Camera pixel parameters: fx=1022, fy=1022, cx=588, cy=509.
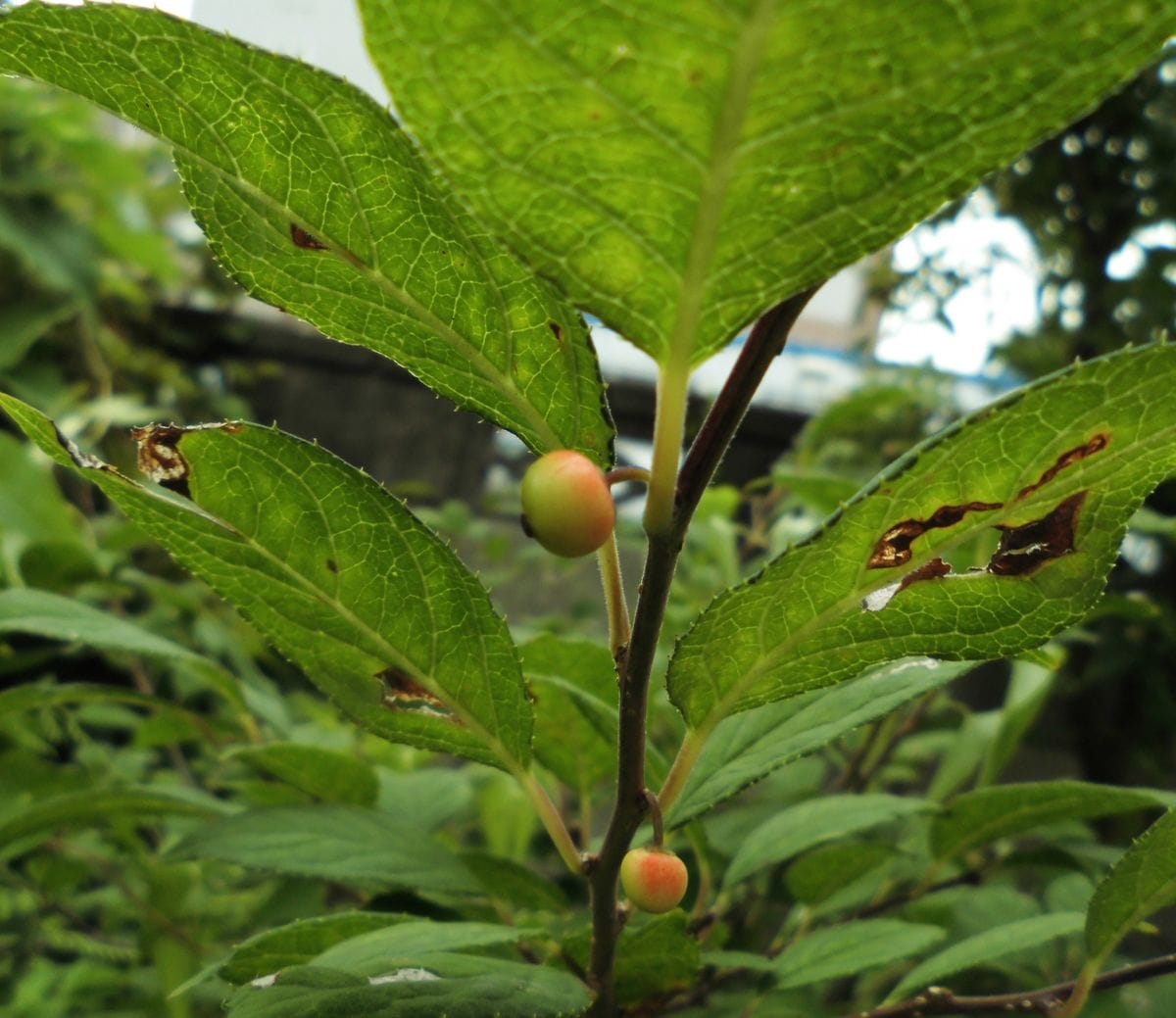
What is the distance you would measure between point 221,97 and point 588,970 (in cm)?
39

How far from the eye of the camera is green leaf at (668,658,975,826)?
47 centimetres

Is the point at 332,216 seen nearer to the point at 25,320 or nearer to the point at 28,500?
the point at 28,500

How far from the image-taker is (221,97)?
351mm

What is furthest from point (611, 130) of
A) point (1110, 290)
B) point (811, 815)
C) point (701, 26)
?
point (1110, 290)

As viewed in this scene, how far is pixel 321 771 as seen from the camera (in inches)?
27.9

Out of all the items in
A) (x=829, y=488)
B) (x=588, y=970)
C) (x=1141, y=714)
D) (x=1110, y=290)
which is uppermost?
(x=1110, y=290)

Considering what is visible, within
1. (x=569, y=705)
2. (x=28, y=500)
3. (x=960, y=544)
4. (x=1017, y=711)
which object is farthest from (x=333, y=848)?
(x=28, y=500)

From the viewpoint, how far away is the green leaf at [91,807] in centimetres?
67

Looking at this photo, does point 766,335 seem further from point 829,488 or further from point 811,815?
point 829,488

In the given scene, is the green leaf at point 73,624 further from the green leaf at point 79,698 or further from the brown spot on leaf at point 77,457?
the brown spot on leaf at point 77,457

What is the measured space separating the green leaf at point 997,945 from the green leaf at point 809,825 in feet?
0.27

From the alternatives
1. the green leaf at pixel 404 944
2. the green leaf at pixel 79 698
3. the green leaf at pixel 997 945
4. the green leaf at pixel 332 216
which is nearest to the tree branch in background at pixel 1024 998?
the green leaf at pixel 997 945

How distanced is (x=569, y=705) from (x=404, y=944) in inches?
10.7

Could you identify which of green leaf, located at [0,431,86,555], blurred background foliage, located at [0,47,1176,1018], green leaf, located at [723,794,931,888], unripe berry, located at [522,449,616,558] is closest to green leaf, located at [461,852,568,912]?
blurred background foliage, located at [0,47,1176,1018]
